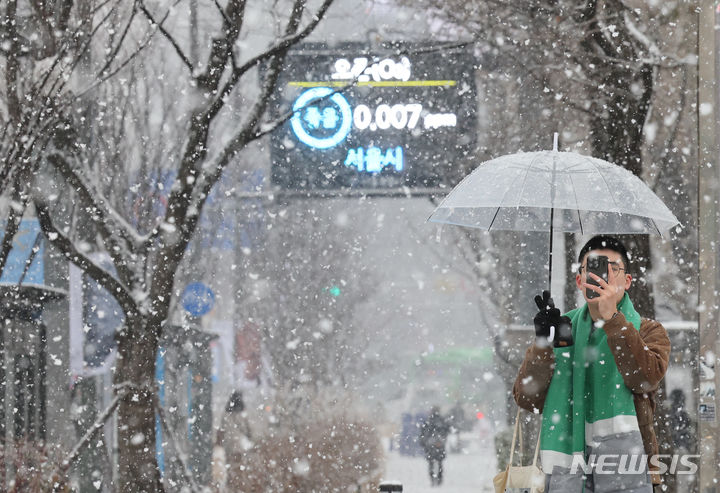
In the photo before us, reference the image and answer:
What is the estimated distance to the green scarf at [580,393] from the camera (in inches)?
129

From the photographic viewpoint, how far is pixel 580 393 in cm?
333

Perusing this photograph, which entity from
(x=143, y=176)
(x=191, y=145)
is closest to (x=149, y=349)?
(x=191, y=145)

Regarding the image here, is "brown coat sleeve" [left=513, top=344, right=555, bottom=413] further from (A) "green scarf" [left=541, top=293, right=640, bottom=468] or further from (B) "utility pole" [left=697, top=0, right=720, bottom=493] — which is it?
(B) "utility pole" [left=697, top=0, right=720, bottom=493]

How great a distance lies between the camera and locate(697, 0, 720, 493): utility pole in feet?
18.0

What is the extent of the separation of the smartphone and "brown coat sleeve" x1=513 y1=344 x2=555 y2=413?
28cm

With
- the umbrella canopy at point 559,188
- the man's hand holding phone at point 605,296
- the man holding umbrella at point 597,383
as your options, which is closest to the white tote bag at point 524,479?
the man holding umbrella at point 597,383

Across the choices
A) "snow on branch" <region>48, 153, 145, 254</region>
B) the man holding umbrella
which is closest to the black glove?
the man holding umbrella

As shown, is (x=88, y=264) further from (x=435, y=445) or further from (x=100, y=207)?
(x=435, y=445)

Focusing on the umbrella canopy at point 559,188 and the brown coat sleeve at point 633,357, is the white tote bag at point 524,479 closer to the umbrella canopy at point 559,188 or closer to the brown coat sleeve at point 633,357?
the brown coat sleeve at point 633,357

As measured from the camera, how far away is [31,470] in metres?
7.63

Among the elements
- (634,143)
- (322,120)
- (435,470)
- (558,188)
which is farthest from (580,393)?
(435,470)

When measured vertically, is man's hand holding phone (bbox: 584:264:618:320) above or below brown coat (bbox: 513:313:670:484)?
above

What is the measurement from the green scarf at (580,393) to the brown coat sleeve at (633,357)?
106 millimetres

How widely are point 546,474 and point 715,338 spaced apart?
263cm
